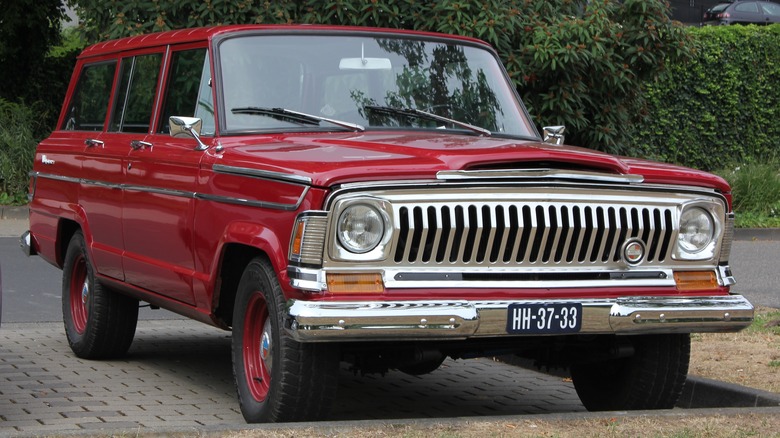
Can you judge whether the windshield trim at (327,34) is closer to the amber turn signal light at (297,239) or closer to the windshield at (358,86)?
the windshield at (358,86)

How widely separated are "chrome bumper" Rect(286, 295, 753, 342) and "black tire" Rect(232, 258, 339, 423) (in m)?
0.25

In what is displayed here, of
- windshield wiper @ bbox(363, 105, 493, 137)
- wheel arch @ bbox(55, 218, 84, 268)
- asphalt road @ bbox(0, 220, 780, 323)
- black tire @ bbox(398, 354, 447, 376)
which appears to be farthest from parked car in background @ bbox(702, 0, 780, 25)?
black tire @ bbox(398, 354, 447, 376)

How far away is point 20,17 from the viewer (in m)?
24.4

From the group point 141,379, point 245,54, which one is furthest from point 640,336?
point 141,379

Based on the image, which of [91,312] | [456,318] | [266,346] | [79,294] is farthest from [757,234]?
[456,318]

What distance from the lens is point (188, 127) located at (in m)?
6.79

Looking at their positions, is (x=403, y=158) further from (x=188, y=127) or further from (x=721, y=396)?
(x=721, y=396)

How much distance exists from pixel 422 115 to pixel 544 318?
1851 millimetres

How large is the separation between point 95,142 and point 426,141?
2758 mm

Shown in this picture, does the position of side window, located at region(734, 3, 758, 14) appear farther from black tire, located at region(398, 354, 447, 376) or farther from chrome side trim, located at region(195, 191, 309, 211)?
chrome side trim, located at region(195, 191, 309, 211)

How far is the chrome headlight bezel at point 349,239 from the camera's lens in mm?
5566

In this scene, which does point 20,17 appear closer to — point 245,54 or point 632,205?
point 245,54

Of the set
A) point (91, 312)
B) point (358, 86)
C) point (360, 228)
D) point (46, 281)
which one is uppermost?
point (358, 86)

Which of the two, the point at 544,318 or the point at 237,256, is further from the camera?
the point at 237,256
